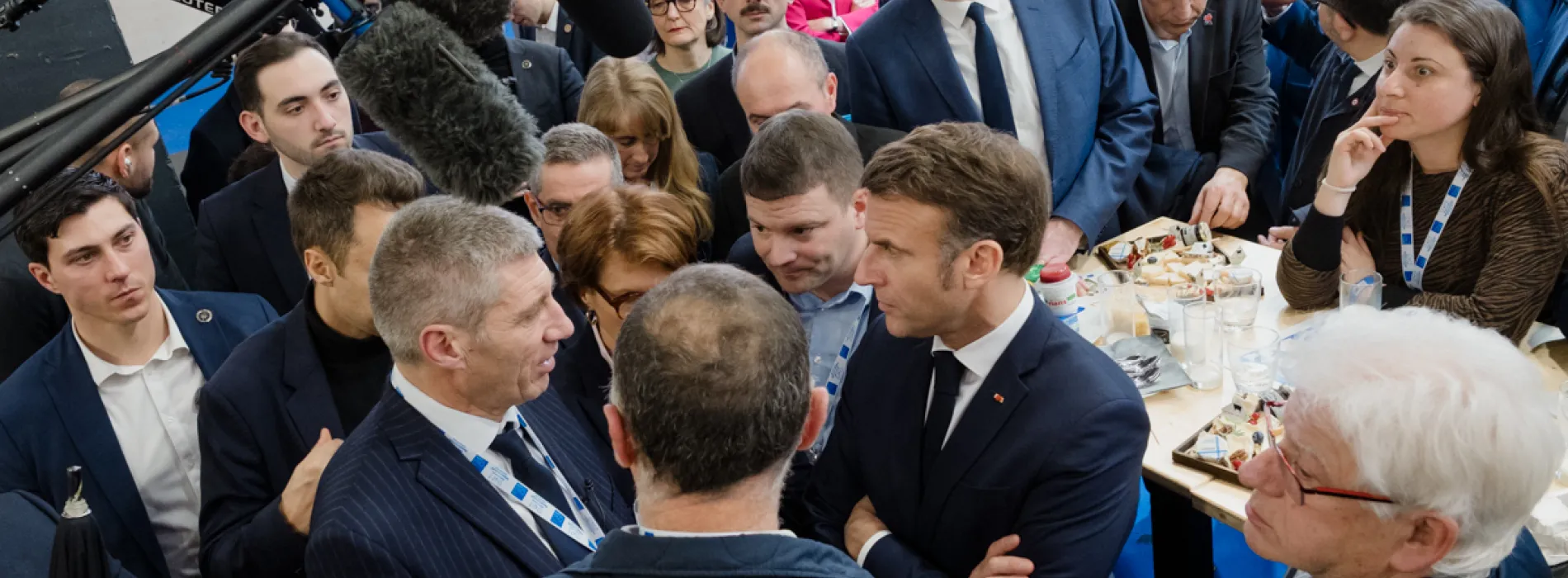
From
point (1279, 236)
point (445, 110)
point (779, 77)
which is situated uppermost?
point (445, 110)

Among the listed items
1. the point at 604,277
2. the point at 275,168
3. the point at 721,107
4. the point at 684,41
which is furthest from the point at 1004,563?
the point at 684,41

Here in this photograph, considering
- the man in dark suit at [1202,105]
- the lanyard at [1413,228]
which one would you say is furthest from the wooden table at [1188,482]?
the man in dark suit at [1202,105]

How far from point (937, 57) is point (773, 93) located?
2.14 ft

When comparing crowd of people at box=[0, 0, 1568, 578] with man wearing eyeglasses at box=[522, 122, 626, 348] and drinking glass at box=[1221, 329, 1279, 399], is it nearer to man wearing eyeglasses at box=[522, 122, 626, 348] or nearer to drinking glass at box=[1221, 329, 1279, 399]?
man wearing eyeglasses at box=[522, 122, 626, 348]

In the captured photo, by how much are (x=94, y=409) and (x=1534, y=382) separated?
2.92m

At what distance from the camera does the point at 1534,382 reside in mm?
1609

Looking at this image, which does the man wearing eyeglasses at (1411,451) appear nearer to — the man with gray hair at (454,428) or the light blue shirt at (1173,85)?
the man with gray hair at (454,428)

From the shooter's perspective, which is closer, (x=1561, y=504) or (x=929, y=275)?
(x=929, y=275)

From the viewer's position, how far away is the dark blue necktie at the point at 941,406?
221cm

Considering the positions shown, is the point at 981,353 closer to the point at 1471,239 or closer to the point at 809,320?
the point at 809,320

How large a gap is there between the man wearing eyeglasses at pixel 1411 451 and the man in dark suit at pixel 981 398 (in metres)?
0.39

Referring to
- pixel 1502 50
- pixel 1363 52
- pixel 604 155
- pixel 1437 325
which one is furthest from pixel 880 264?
pixel 1363 52

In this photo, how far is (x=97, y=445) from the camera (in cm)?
275

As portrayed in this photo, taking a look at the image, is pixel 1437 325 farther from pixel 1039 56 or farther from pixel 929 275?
pixel 1039 56
